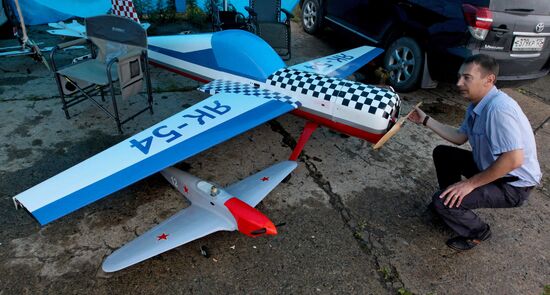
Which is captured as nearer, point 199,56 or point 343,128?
point 343,128

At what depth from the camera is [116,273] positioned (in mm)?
2992

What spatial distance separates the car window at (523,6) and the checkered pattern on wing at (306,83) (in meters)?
2.55

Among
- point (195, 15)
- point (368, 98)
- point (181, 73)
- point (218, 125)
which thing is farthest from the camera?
point (195, 15)

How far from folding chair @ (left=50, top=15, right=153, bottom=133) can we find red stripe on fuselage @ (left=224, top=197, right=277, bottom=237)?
2.37 metres

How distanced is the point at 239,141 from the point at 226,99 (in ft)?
2.81

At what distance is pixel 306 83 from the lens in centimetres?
435

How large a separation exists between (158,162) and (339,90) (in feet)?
7.14

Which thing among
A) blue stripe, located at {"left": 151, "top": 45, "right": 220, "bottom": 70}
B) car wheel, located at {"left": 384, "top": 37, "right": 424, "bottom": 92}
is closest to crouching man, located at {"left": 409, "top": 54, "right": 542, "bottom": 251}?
car wheel, located at {"left": 384, "top": 37, "right": 424, "bottom": 92}

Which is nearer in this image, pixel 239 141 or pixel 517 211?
pixel 517 211

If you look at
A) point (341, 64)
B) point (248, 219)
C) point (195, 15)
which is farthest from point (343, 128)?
point (195, 15)

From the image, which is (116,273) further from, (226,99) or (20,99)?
(20,99)

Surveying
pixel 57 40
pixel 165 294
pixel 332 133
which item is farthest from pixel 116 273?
pixel 57 40

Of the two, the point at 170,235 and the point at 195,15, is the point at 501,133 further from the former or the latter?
the point at 195,15

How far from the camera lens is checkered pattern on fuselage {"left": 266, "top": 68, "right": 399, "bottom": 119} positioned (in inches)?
157
